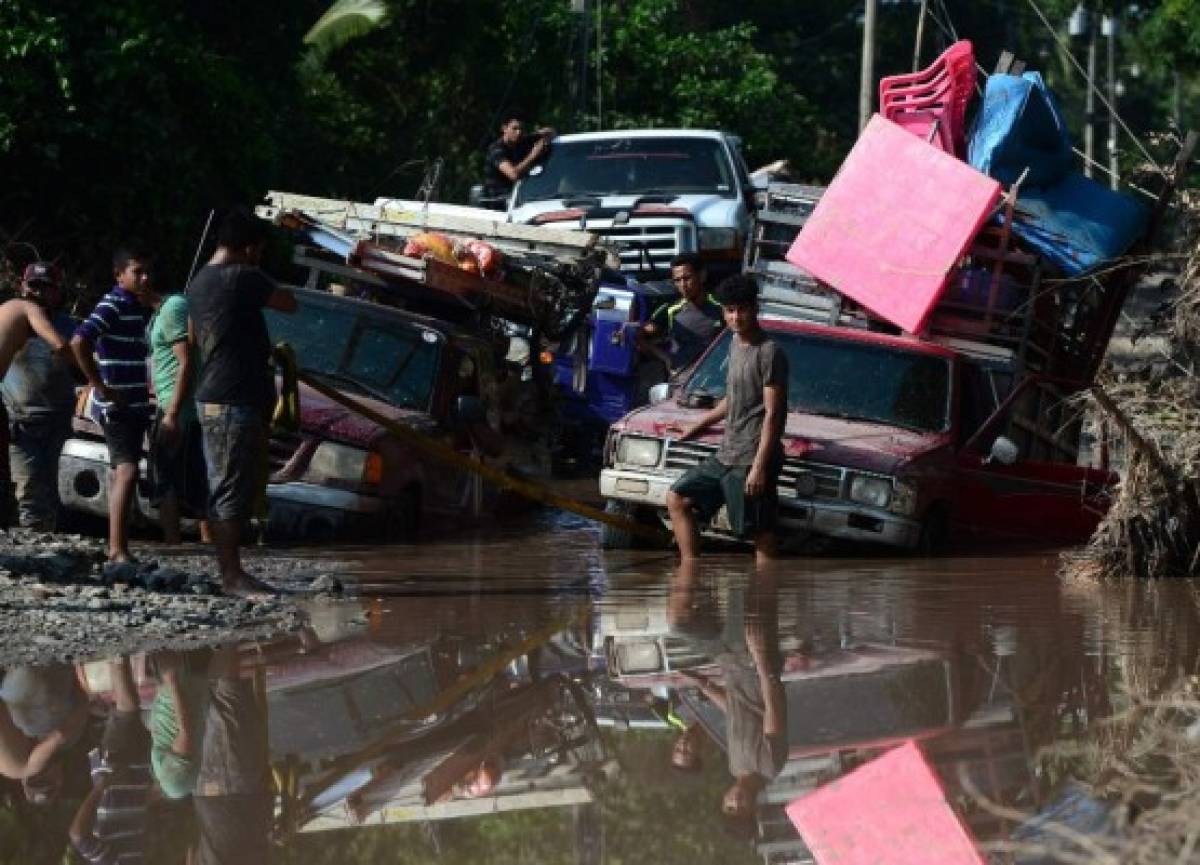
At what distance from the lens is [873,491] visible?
1363 cm

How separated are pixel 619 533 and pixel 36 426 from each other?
12.2 feet

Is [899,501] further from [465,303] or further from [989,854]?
[989,854]

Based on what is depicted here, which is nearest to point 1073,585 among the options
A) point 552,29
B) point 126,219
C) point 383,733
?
point 383,733

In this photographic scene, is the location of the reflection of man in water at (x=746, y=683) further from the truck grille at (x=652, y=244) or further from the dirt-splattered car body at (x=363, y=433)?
the truck grille at (x=652, y=244)

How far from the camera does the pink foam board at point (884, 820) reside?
20.4 ft

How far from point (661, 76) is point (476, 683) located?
2613 cm

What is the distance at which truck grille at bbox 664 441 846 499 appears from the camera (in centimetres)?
1366

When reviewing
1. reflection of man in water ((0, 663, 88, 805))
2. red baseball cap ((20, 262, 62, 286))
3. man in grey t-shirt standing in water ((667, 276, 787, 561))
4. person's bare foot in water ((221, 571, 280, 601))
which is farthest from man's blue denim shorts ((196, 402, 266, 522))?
man in grey t-shirt standing in water ((667, 276, 787, 561))

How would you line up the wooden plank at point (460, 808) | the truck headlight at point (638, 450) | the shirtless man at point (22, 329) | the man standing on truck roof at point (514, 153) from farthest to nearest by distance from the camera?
the man standing on truck roof at point (514, 153) < the truck headlight at point (638, 450) < the shirtless man at point (22, 329) < the wooden plank at point (460, 808)

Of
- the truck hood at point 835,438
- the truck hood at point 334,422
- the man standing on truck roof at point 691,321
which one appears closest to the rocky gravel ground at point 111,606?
the truck hood at point 334,422

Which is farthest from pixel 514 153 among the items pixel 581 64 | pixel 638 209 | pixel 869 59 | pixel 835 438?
pixel 581 64

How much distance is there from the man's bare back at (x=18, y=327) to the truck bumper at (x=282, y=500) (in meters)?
1.91

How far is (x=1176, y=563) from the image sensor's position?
510 inches

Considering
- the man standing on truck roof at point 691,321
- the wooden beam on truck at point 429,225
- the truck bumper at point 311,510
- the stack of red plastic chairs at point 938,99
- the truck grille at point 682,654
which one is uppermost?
the stack of red plastic chairs at point 938,99
